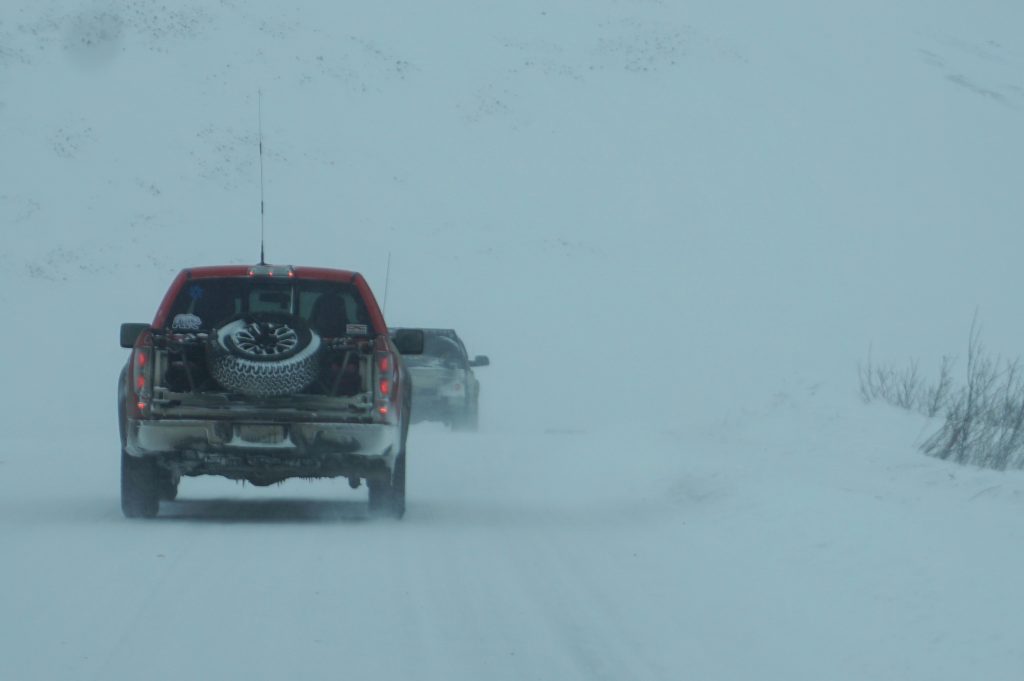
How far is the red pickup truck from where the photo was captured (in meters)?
11.1

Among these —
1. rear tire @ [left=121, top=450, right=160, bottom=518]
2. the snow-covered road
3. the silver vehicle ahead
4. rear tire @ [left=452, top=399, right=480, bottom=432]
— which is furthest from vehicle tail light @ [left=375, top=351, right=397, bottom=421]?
rear tire @ [left=452, top=399, right=480, bottom=432]

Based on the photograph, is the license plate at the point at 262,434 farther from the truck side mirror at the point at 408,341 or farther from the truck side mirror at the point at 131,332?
the truck side mirror at the point at 408,341

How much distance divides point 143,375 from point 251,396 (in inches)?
29.0

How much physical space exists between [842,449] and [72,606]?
9.01 metres

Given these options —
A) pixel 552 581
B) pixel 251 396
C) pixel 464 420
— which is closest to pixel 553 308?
pixel 464 420

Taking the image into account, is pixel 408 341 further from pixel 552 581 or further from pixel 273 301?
pixel 552 581

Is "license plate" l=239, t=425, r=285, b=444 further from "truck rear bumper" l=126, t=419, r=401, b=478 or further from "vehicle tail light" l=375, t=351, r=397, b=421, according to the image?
"vehicle tail light" l=375, t=351, r=397, b=421

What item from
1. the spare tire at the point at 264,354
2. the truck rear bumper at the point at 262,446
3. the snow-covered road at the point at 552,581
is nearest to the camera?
the snow-covered road at the point at 552,581

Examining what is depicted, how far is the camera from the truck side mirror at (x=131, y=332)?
1139cm

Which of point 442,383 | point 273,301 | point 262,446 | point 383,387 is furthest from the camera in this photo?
point 442,383

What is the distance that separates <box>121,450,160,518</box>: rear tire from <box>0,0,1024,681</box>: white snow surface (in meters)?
0.29

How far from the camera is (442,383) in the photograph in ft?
80.6

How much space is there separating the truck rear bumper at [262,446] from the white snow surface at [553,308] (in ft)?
1.56

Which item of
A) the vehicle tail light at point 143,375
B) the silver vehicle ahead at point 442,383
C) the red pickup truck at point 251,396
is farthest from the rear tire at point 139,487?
the silver vehicle ahead at point 442,383
